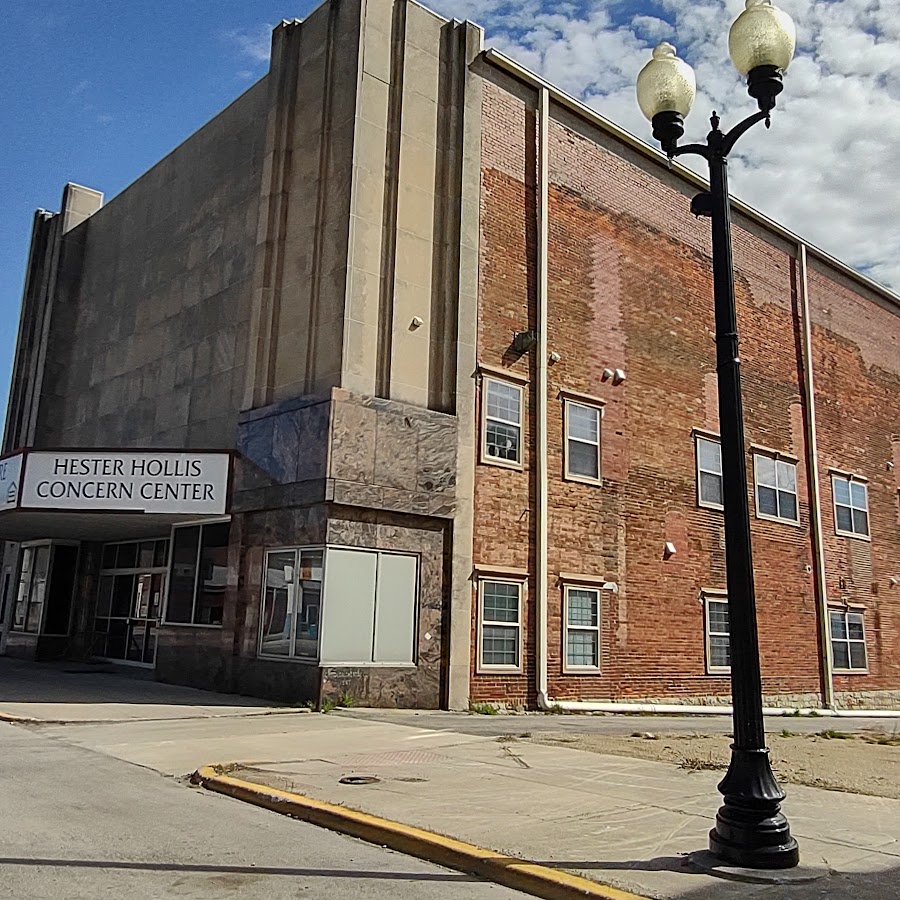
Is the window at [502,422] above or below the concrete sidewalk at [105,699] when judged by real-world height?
above

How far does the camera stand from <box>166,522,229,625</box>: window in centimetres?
1814

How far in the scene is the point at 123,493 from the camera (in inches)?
687

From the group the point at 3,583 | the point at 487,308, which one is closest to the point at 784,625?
the point at 487,308

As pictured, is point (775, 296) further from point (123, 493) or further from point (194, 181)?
Answer: point (123, 493)

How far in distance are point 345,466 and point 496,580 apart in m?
3.94

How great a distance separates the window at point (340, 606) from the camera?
15.7 m

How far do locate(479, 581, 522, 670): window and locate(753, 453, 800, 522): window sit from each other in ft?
29.7

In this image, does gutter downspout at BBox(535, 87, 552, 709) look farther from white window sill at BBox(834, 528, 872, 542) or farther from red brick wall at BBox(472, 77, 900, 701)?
white window sill at BBox(834, 528, 872, 542)

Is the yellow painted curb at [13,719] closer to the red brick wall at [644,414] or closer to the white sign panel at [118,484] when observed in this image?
the white sign panel at [118,484]

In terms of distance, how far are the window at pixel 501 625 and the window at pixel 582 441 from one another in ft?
9.88

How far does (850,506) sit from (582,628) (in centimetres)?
1222

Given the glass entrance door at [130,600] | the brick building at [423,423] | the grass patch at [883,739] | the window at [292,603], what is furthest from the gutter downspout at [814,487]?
the glass entrance door at [130,600]

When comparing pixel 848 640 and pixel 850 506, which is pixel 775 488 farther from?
pixel 848 640

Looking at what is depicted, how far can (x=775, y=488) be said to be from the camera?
990 inches
